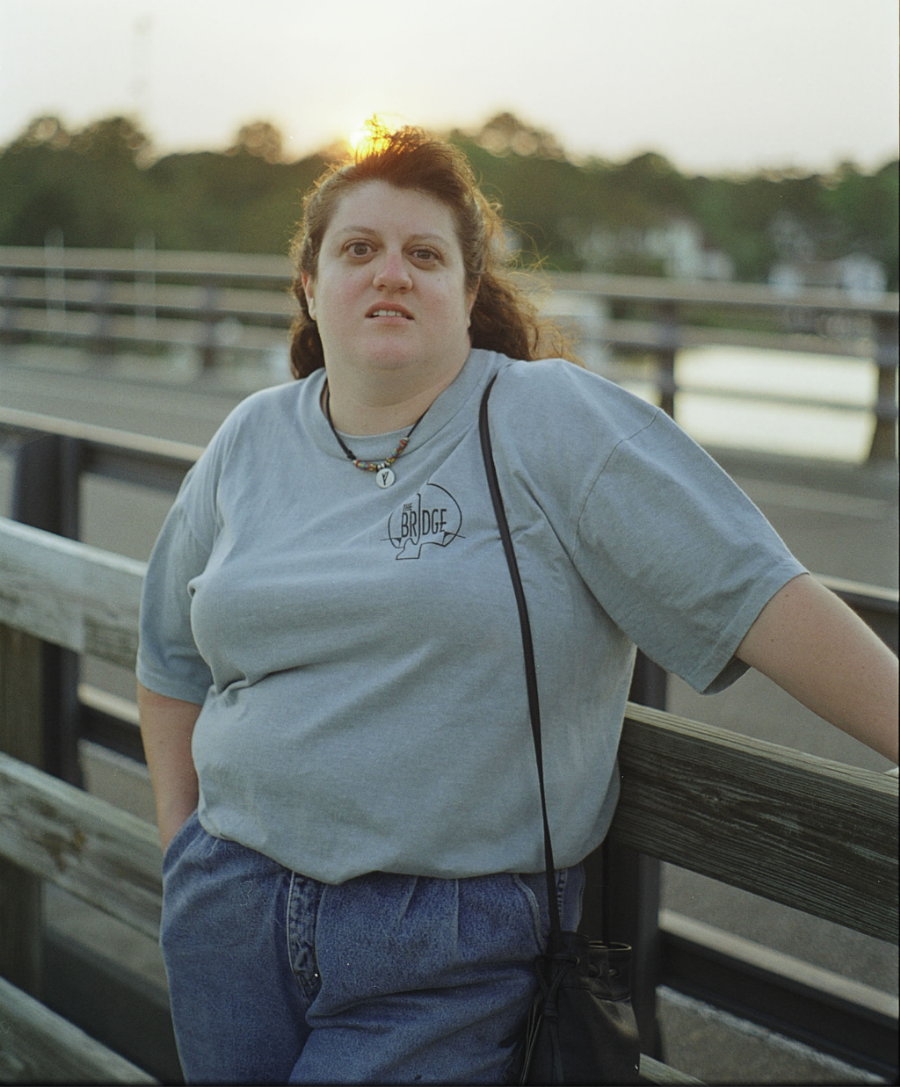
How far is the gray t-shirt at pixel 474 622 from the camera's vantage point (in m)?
1.43

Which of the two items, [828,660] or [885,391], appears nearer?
[828,660]

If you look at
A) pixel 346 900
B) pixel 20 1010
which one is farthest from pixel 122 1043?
pixel 346 900

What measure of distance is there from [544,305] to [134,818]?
1.08 m

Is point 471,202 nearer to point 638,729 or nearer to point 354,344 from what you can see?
point 354,344

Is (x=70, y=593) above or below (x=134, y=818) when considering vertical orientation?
above

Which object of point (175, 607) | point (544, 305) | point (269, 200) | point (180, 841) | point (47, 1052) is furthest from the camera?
point (269, 200)

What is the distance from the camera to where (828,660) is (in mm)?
1328

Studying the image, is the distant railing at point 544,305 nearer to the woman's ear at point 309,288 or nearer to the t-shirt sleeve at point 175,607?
the woman's ear at point 309,288

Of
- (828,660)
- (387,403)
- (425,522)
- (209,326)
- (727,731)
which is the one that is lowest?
(727,731)

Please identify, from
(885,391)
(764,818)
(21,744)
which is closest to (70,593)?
(21,744)

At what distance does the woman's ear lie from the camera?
187 centimetres

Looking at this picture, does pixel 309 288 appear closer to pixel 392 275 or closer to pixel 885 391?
pixel 392 275

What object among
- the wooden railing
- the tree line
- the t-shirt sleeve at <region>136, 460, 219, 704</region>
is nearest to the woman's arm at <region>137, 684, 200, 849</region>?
the t-shirt sleeve at <region>136, 460, 219, 704</region>

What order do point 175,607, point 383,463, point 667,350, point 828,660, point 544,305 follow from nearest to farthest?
point 828,660, point 383,463, point 175,607, point 544,305, point 667,350
